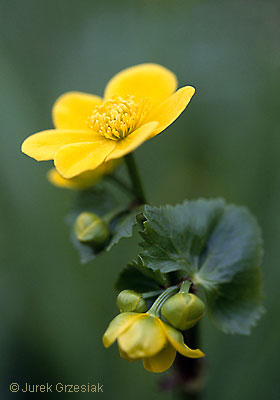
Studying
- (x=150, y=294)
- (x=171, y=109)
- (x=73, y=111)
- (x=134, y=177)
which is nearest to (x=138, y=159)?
(x=73, y=111)

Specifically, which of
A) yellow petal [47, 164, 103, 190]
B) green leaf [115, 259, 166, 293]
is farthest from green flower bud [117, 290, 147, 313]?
yellow petal [47, 164, 103, 190]

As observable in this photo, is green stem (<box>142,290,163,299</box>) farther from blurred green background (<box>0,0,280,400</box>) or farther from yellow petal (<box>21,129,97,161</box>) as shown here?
blurred green background (<box>0,0,280,400</box>)

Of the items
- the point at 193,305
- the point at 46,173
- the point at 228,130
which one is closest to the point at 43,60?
the point at 46,173

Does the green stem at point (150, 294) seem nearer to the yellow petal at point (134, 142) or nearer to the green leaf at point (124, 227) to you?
the green leaf at point (124, 227)

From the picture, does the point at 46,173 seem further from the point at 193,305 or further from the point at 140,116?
the point at 193,305

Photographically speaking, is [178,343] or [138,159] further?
[138,159]

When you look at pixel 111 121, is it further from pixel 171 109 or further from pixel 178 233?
pixel 178 233
